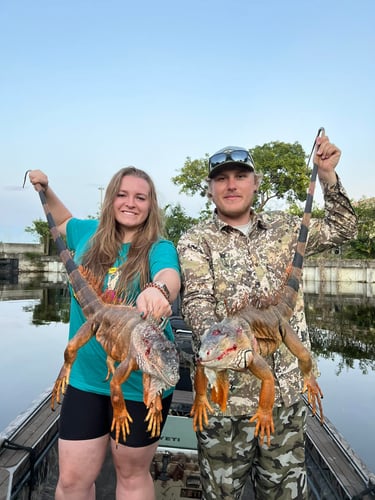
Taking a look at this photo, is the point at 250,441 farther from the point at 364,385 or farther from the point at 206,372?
the point at 364,385

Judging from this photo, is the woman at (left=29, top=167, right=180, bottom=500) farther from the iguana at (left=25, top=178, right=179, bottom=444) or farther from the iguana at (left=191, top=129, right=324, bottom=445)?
the iguana at (left=191, top=129, right=324, bottom=445)

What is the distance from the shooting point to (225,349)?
2062 millimetres

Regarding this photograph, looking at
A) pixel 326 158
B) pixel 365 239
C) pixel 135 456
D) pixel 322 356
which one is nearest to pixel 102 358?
pixel 135 456

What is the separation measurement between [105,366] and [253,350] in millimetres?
1160

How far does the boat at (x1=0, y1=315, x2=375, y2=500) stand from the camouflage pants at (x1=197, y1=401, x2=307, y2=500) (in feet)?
3.66

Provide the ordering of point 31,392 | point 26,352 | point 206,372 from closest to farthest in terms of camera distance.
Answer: point 206,372, point 31,392, point 26,352

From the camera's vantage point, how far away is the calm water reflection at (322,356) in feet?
34.5

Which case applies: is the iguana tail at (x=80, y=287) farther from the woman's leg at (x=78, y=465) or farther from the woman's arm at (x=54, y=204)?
the woman's leg at (x=78, y=465)

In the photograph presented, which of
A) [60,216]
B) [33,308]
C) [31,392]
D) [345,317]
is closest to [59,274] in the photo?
[33,308]

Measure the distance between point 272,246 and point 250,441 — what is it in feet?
4.38

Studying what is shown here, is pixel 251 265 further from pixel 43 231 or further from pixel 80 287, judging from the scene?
pixel 43 231

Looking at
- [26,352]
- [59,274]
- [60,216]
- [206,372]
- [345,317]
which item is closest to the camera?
[206,372]

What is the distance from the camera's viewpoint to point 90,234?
3.38 meters

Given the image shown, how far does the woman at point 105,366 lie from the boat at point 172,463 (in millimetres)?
1165
